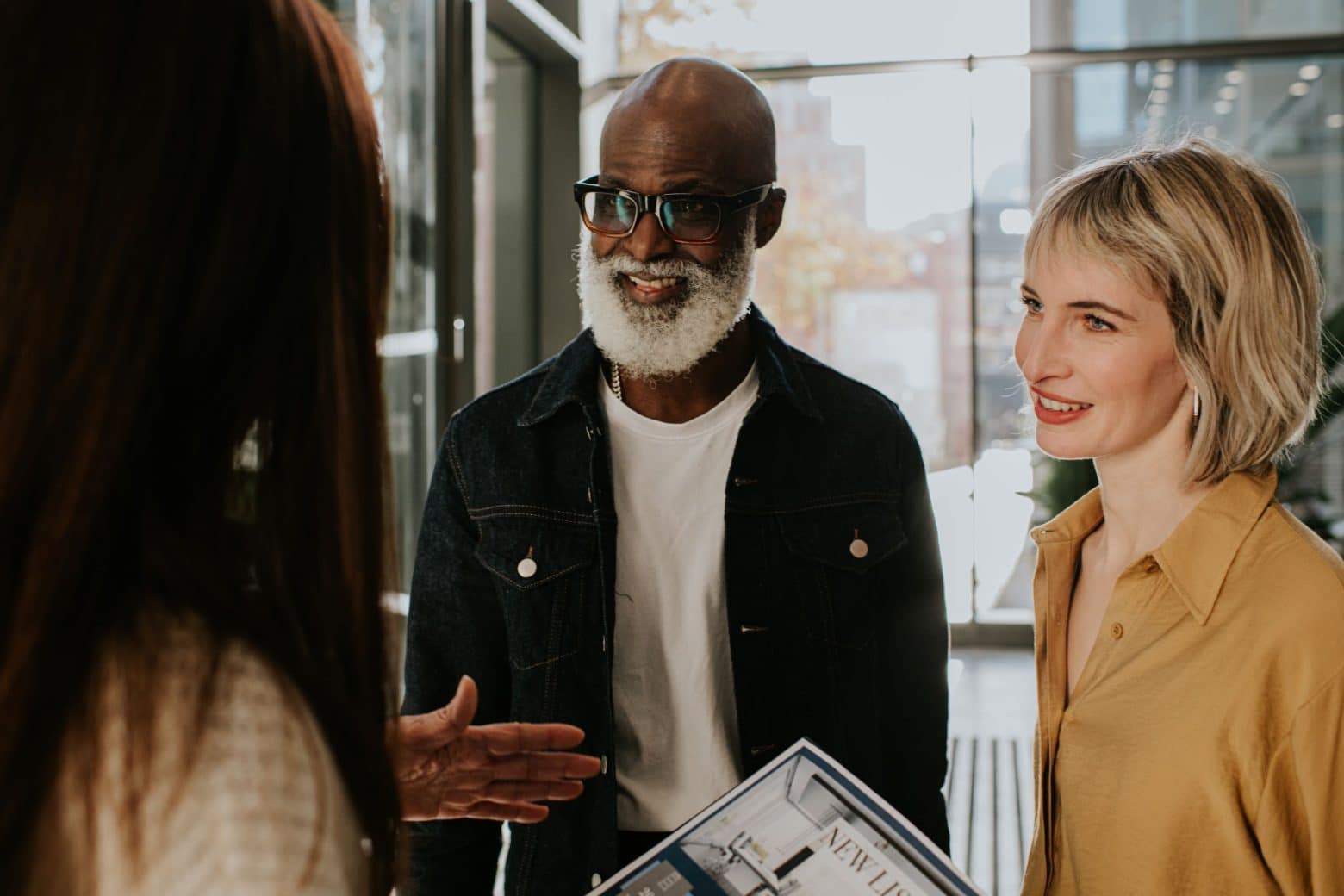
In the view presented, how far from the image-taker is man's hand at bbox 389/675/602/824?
1.06 meters

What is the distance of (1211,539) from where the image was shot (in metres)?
1.19

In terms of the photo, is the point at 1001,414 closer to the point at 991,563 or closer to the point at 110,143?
the point at 991,563

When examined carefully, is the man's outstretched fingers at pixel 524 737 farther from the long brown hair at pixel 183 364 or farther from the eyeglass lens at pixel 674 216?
the eyeglass lens at pixel 674 216

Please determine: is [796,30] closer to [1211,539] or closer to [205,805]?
[1211,539]

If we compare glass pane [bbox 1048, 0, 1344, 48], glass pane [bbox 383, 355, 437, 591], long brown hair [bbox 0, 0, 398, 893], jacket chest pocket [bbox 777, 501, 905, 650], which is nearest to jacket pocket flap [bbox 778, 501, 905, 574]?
jacket chest pocket [bbox 777, 501, 905, 650]

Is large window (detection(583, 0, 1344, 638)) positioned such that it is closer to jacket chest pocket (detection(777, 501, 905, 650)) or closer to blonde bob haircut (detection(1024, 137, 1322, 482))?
jacket chest pocket (detection(777, 501, 905, 650))

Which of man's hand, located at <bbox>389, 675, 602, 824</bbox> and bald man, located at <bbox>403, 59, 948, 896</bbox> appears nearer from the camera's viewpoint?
man's hand, located at <bbox>389, 675, 602, 824</bbox>

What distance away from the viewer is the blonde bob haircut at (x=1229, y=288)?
48.1 inches

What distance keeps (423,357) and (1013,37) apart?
4291mm

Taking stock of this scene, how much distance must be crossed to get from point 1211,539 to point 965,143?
5.96 m

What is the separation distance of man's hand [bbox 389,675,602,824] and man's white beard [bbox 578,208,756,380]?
66 cm

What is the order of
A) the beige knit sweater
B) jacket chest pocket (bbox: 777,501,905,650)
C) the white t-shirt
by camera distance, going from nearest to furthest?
the beige knit sweater
the white t-shirt
jacket chest pocket (bbox: 777,501,905,650)

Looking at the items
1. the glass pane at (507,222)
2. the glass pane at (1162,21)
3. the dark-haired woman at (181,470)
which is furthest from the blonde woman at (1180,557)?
the glass pane at (1162,21)

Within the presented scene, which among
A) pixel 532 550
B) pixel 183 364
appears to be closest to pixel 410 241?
pixel 532 550
